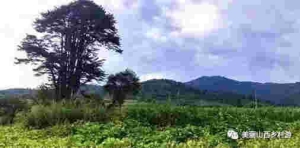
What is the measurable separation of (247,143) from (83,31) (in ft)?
64.3

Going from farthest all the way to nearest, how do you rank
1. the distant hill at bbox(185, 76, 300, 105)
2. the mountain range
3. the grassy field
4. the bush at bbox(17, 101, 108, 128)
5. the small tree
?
the distant hill at bbox(185, 76, 300, 105) → the mountain range → the small tree → the bush at bbox(17, 101, 108, 128) → the grassy field

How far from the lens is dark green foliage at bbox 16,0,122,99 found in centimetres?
2680

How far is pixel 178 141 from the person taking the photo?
9273 millimetres

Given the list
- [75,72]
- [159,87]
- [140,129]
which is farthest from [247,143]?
[159,87]

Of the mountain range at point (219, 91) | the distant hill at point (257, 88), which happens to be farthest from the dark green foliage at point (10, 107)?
the distant hill at point (257, 88)

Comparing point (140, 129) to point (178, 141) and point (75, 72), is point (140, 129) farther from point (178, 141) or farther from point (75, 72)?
point (75, 72)

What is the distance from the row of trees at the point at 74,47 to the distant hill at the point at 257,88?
69090 mm

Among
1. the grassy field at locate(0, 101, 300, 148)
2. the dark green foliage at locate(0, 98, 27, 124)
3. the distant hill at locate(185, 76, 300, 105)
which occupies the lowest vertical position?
the grassy field at locate(0, 101, 300, 148)

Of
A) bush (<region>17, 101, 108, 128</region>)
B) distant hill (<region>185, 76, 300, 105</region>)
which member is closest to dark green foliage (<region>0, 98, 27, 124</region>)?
bush (<region>17, 101, 108, 128</region>)

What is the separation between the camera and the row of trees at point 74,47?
26.6m

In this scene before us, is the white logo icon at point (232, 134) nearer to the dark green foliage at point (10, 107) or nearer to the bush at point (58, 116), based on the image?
the bush at point (58, 116)

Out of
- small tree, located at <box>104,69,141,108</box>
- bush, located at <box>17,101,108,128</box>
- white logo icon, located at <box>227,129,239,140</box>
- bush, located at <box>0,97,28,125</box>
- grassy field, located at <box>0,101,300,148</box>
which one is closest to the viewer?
grassy field, located at <box>0,101,300,148</box>

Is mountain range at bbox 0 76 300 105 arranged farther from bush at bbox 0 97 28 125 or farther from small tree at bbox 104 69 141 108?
bush at bbox 0 97 28 125

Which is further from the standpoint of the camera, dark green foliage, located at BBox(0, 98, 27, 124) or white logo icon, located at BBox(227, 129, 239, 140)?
dark green foliage, located at BBox(0, 98, 27, 124)
